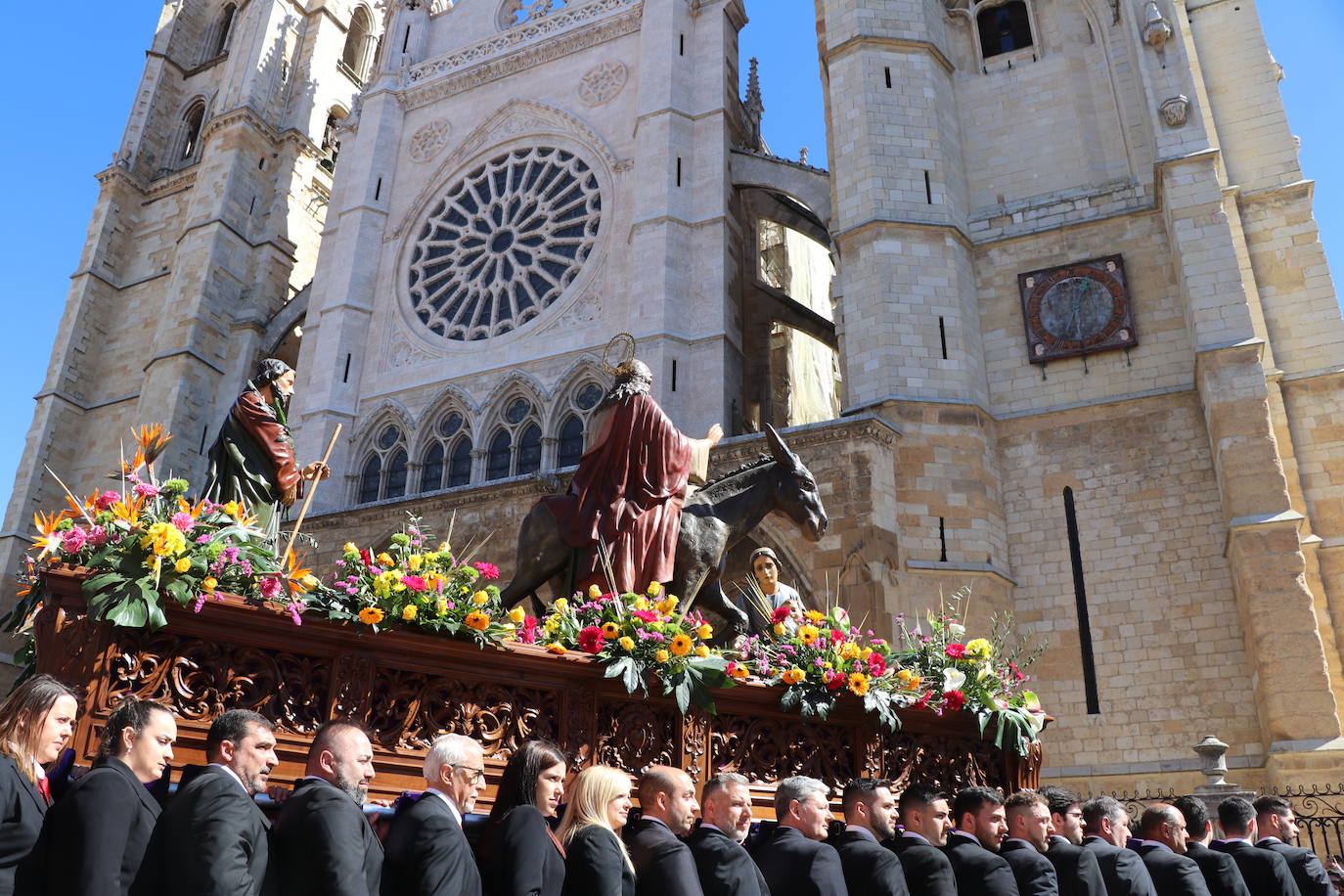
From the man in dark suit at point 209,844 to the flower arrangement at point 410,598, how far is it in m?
1.39

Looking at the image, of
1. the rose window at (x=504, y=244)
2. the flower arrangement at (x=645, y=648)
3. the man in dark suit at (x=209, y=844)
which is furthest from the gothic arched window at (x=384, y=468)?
the man in dark suit at (x=209, y=844)

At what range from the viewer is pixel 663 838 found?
10.4ft

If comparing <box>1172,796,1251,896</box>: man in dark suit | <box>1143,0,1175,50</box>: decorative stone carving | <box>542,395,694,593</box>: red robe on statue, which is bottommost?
<box>1172,796,1251,896</box>: man in dark suit

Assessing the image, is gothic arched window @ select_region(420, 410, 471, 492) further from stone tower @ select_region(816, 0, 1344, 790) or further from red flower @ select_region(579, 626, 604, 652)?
red flower @ select_region(579, 626, 604, 652)

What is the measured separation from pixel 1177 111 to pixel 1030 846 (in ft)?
43.6

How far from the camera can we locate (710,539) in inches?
274

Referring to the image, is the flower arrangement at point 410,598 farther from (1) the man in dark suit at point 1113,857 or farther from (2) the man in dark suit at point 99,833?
(1) the man in dark suit at point 1113,857

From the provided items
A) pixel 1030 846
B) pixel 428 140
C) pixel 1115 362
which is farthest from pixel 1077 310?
pixel 428 140

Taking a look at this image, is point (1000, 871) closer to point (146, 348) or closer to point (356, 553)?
point (356, 553)

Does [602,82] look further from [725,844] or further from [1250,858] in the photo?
[725,844]

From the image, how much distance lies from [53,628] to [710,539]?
13.6 ft

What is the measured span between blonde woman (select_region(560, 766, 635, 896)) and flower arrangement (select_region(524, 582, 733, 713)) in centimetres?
129

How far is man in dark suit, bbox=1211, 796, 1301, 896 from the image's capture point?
478 centimetres

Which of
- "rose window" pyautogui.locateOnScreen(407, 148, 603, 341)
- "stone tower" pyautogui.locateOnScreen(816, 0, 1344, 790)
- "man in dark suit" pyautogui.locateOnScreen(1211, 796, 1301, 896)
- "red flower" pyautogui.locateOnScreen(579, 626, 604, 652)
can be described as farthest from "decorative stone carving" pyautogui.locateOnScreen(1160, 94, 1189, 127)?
"red flower" pyautogui.locateOnScreen(579, 626, 604, 652)
